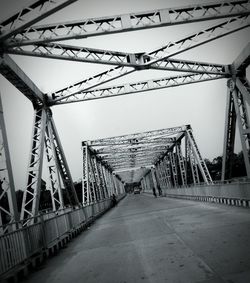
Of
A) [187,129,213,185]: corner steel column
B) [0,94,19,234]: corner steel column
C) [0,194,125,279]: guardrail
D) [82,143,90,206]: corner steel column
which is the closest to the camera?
[0,194,125,279]: guardrail

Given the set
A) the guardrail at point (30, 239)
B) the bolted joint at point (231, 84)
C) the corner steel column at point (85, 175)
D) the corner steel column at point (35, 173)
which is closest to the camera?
the guardrail at point (30, 239)

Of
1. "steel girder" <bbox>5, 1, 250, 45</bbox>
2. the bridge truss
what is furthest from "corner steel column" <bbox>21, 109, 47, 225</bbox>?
"steel girder" <bbox>5, 1, 250, 45</bbox>

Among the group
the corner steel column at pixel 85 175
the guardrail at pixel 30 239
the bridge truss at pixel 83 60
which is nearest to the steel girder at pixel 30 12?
the bridge truss at pixel 83 60

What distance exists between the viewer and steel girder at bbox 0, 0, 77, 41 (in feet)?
28.0

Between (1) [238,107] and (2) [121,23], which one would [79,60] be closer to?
(2) [121,23]

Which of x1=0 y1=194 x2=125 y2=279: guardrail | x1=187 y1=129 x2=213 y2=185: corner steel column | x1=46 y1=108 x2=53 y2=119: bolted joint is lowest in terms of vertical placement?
x1=0 y1=194 x2=125 y2=279: guardrail

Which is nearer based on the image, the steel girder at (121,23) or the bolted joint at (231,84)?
the steel girder at (121,23)

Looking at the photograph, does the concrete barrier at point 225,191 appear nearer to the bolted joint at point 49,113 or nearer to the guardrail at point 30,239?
the guardrail at point 30,239

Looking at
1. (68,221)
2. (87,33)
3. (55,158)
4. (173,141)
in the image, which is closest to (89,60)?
(87,33)

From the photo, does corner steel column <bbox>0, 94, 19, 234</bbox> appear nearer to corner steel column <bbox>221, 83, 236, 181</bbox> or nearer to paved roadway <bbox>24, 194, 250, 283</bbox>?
paved roadway <bbox>24, 194, 250, 283</bbox>

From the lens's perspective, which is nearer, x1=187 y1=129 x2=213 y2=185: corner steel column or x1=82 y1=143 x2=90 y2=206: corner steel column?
x1=187 y1=129 x2=213 y2=185: corner steel column

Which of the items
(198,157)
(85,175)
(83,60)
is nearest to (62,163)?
(83,60)

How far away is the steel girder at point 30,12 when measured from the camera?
8.54 m

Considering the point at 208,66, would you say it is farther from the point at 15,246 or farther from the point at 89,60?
the point at 15,246
